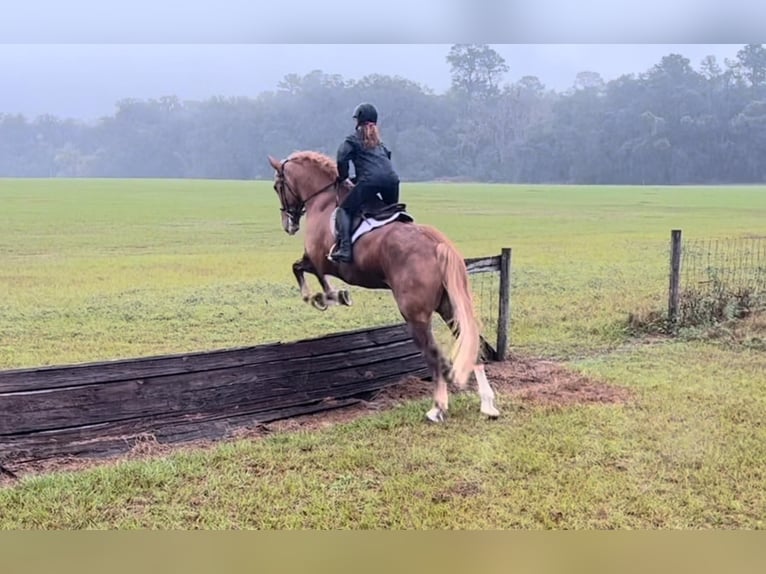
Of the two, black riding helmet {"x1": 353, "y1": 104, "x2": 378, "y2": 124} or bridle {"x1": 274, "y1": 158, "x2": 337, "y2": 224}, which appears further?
bridle {"x1": 274, "y1": 158, "x2": 337, "y2": 224}

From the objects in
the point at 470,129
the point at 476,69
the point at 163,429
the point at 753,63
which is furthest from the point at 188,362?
the point at 753,63

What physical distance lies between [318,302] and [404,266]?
0.39 meters

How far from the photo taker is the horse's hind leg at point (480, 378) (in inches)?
104

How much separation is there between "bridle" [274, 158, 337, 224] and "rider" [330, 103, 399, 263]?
0.10 metres

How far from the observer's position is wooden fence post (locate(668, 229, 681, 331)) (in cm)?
295

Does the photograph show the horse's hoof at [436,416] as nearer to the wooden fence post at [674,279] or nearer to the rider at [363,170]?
the rider at [363,170]

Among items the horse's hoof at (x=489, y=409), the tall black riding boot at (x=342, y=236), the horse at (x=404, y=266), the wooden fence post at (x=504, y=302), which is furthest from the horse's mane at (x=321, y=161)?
the horse's hoof at (x=489, y=409)

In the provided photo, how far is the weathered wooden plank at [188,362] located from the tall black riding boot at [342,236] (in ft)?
1.05

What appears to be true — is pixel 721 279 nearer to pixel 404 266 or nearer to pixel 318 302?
pixel 404 266

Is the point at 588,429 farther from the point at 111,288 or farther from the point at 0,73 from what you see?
the point at 0,73

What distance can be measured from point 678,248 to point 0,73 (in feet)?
8.43

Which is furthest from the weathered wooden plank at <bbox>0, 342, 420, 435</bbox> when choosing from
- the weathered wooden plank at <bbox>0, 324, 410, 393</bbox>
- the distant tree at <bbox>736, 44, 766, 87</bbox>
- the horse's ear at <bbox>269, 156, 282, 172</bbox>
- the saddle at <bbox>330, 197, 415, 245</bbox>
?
the distant tree at <bbox>736, 44, 766, 87</bbox>

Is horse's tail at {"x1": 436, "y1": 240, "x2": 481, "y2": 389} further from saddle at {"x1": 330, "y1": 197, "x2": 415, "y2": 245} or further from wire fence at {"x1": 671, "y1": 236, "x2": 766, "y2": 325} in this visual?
wire fence at {"x1": 671, "y1": 236, "x2": 766, "y2": 325}

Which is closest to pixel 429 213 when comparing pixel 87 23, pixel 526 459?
pixel 526 459
